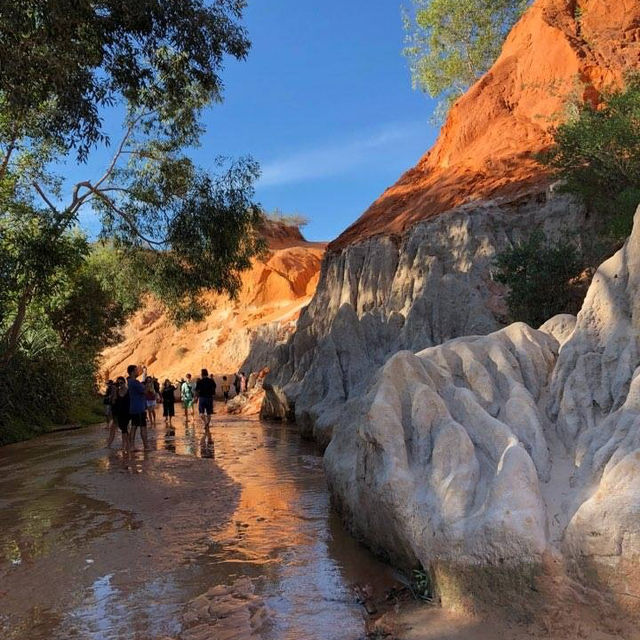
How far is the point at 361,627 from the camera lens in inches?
180

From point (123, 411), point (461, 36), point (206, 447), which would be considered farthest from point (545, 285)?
point (461, 36)

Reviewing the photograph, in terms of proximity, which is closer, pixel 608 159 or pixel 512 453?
pixel 512 453

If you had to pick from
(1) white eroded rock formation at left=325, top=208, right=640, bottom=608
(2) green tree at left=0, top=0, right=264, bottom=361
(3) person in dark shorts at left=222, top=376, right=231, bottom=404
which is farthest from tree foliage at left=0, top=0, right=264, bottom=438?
(3) person in dark shorts at left=222, top=376, right=231, bottom=404

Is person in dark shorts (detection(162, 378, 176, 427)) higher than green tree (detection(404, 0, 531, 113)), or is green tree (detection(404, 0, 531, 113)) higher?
green tree (detection(404, 0, 531, 113))

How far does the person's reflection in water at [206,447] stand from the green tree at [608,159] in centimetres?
965

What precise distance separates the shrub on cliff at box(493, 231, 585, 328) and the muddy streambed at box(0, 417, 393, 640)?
23.4 ft

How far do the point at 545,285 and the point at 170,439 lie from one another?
32.6 ft

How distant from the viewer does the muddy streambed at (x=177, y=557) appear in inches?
185

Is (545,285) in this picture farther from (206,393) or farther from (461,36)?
(461,36)

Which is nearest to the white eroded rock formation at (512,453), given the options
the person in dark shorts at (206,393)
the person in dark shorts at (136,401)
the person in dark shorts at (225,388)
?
the person in dark shorts at (136,401)

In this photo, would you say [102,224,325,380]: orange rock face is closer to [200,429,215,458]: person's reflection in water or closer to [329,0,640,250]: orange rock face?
[329,0,640,250]: orange rock face

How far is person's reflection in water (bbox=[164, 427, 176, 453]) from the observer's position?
14799mm

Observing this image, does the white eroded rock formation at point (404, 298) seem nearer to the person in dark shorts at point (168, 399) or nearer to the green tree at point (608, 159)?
the green tree at point (608, 159)

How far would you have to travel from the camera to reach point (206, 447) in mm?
15188
